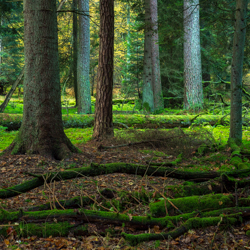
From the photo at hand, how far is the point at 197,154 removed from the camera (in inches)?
255

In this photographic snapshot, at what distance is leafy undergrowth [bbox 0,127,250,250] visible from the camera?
2.69 meters

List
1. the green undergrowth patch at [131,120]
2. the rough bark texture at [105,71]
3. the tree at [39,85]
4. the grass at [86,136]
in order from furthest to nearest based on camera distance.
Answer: the green undergrowth patch at [131,120] → the grass at [86,136] → the rough bark texture at [105,71] → the tree at [39,85]

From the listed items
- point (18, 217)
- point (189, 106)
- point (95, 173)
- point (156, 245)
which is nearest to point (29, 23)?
point (95, 173)

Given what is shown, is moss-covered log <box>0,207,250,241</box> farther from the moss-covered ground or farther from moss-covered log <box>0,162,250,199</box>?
moss-covered log <box>0,162,250,199</box>

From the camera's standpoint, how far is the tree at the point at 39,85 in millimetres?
5020

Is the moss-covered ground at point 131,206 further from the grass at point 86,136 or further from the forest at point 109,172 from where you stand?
the grass at point 86,136

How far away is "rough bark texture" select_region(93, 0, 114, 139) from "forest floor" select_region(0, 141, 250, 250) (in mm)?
1014

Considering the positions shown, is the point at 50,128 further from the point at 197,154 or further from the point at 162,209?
the point at 197,154

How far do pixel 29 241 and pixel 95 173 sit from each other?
118 centimetres

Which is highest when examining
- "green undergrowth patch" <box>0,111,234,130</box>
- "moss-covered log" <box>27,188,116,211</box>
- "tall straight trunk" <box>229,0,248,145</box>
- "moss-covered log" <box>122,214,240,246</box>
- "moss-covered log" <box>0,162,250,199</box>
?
"tall straight trunk" <box>229,0,248,145</box>

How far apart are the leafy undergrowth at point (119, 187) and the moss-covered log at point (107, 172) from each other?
0.14 m

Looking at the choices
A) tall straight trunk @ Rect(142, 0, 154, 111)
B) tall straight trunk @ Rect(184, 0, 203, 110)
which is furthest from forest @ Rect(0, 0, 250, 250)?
tall straight trunk @ Rect(142, 0, 154, 111)

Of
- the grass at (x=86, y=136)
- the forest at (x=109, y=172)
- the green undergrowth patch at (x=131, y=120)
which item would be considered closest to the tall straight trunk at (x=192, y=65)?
the green undergrowth patch at (x=131, y=120)

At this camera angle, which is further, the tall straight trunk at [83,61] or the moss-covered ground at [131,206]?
the tall straight trunk at [83,61]
